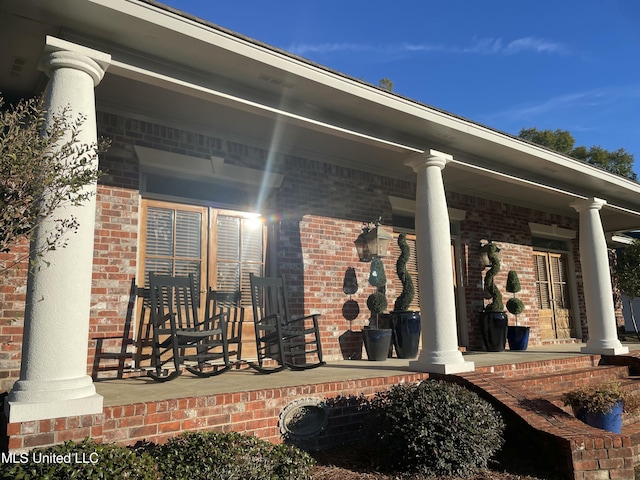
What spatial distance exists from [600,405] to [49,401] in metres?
4.34

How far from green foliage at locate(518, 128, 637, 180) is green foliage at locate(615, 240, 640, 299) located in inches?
437

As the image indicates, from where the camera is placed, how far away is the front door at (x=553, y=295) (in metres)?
8.75

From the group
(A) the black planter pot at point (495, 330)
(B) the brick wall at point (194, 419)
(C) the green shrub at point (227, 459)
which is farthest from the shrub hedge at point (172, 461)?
(A) the black planter pot at point (495, 330)

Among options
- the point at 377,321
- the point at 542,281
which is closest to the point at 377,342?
the point at 377,321

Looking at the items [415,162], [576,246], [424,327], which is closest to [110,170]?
[415,162]

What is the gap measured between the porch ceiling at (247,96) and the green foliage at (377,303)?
5.85 feet

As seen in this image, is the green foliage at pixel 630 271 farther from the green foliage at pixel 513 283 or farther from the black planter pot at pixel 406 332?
the black planter pot at pixel 406 332

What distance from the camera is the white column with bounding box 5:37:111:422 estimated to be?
2.70 meters

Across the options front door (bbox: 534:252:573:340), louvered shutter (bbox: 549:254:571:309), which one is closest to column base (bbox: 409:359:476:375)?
front door (bbox: 534:252:573:340)

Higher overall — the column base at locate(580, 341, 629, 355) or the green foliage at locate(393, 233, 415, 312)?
the green foliage at locate(393, 233, 415, 312)

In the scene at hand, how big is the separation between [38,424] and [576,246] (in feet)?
31.8

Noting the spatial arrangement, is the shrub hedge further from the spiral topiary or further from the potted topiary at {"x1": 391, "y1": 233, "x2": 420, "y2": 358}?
the spiral topiary

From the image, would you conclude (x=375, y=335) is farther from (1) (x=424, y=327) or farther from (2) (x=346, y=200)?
(2) (x=346, y=200)

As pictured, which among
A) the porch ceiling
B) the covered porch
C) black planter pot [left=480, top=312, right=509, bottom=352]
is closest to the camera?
the covered porch
